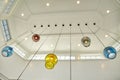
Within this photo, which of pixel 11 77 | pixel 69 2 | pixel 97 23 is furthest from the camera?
pixel 11 77

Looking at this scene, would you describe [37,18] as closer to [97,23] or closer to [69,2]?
[69,2]

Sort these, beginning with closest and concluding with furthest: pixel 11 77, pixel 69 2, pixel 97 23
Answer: pixel 69 2, pixel 97 23, pixel 11 77

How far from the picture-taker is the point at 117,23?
347 inches

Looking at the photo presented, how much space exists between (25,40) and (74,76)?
10.9ft

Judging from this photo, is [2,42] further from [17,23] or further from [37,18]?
[37,18]

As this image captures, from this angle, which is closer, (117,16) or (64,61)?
(117,16)

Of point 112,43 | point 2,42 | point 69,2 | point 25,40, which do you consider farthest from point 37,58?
point 112,43

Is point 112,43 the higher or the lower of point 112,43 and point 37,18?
the lower

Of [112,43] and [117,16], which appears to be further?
[112,43]

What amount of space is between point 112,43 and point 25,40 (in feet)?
15.7

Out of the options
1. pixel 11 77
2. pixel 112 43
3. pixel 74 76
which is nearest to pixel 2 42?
pixel 11 77

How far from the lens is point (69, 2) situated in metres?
8.37

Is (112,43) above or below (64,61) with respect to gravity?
above

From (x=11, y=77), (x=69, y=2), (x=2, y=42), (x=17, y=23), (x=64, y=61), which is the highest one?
(x=69, y=2)
